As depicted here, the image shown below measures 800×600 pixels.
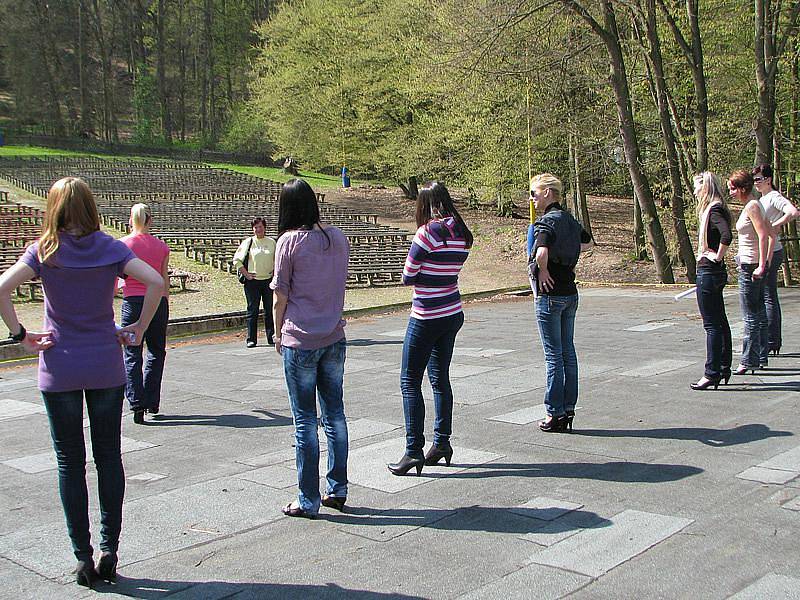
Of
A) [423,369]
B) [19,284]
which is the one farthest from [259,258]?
[19,284]

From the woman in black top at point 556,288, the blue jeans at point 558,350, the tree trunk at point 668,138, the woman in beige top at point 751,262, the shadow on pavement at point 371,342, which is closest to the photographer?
the woman in black top at point 556,288

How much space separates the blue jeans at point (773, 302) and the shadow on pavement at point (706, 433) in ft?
8.72

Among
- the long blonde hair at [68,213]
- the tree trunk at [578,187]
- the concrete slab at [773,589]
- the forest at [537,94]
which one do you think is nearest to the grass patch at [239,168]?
the forest at [537,94]

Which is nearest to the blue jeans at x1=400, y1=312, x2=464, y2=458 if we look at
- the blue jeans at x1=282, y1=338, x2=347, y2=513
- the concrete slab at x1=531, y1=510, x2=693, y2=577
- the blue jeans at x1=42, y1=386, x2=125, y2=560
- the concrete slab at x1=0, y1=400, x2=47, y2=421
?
the blue jeans at x1=282, y1=338, x2=347, y2=513

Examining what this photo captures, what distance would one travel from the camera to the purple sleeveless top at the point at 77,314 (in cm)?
407

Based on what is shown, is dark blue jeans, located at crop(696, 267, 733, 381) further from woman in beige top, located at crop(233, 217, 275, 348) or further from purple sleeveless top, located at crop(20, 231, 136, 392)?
woman in beige top, located at crop(233, 217, 275, 348)

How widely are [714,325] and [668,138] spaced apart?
15.7 m

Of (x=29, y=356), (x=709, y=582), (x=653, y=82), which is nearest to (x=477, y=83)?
(x=653, y=82)

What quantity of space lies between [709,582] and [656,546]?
1.48ft

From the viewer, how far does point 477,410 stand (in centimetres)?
759

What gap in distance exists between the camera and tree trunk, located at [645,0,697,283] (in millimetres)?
21375

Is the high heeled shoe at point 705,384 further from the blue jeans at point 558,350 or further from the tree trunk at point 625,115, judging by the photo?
the tree trunk at point 625,115

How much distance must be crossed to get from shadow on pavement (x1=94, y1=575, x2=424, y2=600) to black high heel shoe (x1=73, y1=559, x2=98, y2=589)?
4 cm

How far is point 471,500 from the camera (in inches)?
203
